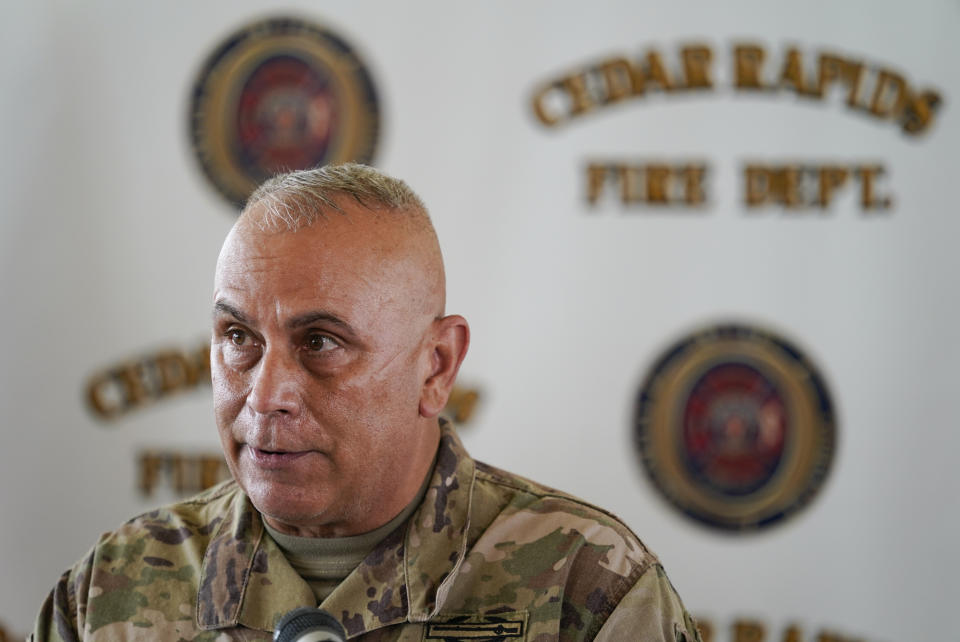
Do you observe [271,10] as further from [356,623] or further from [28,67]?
[356,623]

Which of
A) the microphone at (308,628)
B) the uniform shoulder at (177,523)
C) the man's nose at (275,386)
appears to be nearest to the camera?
the microphone at (308,628)

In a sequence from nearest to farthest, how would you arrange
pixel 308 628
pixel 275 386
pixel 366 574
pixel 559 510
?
1. pixel 308 628
2. pixel 275 386
3. pixel 366 574
4. pixel 559 510

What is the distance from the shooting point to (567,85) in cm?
251

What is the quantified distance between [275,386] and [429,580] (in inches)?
12.6

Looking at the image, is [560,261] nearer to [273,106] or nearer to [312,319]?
[273,106]

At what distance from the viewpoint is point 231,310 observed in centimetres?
114

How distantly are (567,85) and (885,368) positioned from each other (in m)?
1.04

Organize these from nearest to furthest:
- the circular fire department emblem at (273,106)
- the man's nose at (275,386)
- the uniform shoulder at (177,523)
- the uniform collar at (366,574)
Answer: the man's nose at (275,386) → the uniform collar at (366,574) → the uniform shoulder at (177,523) → the circular fire department emblem at (273,106)

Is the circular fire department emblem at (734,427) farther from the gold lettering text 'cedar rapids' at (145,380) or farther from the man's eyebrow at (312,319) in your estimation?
the man's eyebrow at (312,319)

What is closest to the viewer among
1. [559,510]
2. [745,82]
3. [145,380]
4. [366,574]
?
[366,574]

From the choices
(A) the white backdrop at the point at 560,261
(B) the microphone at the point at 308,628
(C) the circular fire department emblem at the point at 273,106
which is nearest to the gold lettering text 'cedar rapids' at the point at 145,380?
(A) the white backdrop at the point at 560,261

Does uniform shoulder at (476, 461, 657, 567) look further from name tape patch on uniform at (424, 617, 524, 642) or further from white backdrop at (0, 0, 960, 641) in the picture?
white backdrop at (0, 0, 960, 641)

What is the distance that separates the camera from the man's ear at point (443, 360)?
125 cm

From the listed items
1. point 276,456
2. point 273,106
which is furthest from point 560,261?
point 276,456
